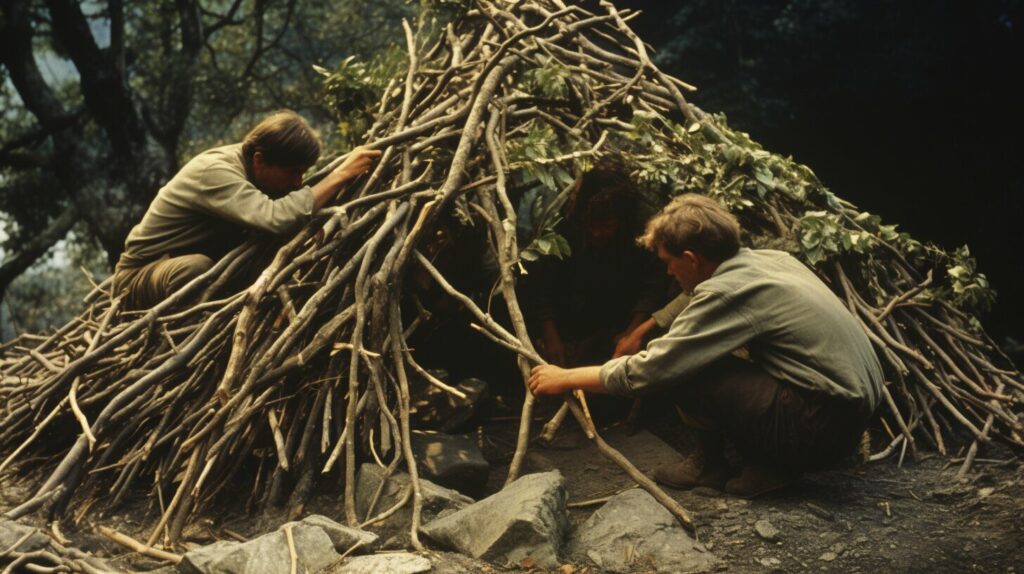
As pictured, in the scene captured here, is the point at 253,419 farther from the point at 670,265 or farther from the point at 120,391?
the point at 670,265

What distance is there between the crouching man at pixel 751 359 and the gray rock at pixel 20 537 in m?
1.77

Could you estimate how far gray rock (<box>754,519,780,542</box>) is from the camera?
3102 millimetres

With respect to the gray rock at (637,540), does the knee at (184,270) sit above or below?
above

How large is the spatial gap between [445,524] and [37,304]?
13.5 meters

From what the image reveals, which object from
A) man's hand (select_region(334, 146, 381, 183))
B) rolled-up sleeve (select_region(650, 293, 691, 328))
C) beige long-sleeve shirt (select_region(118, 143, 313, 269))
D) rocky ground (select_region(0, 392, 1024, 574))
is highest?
man's hand (select_region(334, 146, 381, 183))

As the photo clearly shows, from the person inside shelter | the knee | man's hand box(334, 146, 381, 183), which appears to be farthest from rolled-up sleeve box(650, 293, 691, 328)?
the knee

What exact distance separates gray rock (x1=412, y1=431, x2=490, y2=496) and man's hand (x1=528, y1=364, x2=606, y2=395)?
0.57 m

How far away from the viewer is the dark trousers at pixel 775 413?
3.15 m

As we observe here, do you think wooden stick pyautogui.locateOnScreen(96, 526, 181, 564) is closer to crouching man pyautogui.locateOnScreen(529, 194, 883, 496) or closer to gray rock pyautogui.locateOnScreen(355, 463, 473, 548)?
gray rock pyautogui.locateOnScreen(355, 463, 473, 548)

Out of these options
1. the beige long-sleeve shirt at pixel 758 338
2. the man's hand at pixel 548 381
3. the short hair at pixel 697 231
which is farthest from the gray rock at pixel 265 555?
the short hair at pixel 697 231

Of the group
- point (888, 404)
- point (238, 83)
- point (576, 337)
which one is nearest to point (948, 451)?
point (888, 404)

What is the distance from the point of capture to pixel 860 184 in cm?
999

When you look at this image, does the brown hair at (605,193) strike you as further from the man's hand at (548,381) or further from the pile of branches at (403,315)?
the man's hand at (548,381)

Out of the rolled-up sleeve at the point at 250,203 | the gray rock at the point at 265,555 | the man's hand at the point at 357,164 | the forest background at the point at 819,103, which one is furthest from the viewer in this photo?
the forest background at the point at 819,103
